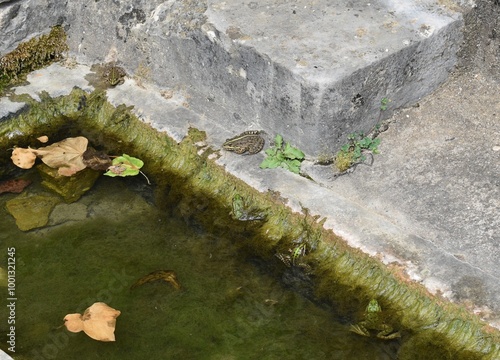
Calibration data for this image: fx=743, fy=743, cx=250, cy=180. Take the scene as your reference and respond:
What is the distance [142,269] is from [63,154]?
106 centimetres

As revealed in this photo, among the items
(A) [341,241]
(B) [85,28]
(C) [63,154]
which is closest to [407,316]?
(A) [341,241]

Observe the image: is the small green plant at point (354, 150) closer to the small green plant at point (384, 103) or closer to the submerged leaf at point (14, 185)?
the small green plant at point (384, 103)

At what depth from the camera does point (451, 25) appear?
4543 mm

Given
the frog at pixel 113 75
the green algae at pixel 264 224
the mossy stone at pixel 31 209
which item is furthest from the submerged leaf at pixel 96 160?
the frog at pixel 113 75

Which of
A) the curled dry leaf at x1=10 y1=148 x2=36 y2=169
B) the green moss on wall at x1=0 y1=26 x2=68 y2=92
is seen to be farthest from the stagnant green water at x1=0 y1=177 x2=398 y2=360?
the green moss on wall at x1=0 y1=26 x2=68 y2=92

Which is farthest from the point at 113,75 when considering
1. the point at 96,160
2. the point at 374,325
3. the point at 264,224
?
the point at 374,325

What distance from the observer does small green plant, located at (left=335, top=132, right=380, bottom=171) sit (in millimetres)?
4391

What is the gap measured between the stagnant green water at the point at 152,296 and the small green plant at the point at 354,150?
0.81 meters

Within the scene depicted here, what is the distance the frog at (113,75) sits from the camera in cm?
521

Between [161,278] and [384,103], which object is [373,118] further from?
[161,278]

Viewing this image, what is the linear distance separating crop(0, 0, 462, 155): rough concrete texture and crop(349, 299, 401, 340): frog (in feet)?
3.52

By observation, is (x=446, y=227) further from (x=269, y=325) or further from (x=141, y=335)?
(x=141, y=335)

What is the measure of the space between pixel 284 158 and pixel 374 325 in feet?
3.99

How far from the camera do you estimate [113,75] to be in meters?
A: 5.21
